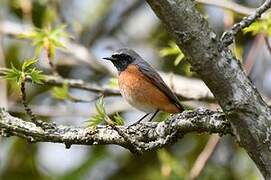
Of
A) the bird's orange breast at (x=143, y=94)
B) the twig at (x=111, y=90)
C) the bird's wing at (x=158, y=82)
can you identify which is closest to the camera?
the bird's wing at (x=158, y=82)

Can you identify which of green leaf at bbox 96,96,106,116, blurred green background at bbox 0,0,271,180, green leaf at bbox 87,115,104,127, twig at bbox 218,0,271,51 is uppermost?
twig at bbox 218,0,271,51

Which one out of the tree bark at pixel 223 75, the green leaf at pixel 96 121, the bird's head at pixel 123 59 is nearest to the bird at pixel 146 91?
the bird's head at pixel 123 59

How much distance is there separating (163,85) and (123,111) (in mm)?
1864

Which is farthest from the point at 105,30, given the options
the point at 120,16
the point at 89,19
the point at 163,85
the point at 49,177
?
the point at 163,85

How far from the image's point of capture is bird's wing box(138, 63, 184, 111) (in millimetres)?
5406

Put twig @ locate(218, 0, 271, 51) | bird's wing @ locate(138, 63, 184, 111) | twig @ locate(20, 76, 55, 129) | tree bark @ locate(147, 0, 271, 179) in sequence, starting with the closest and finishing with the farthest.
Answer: tree bark @ locate(147, 0, 271, 179)
twig @ locate(218, 0, 271, 51)
twig @ locate(20, 76, 55, 129)
bird's wing @ locate(138, 63, 184, 111)

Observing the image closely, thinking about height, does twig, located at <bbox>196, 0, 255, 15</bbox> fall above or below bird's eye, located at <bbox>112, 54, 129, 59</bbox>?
below

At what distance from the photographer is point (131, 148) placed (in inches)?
138

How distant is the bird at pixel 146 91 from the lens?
5505 mm

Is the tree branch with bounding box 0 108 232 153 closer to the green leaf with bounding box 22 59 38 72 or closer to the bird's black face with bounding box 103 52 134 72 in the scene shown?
the green leaf with bounding box 22 59 38 72

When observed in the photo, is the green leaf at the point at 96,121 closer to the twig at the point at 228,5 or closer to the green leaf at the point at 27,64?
the green leaf at the point at 27,64

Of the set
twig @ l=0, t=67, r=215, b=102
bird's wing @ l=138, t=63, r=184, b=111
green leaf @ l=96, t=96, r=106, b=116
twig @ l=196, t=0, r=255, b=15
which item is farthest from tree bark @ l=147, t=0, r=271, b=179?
twig @ l=196, t=0, r=255, b=15

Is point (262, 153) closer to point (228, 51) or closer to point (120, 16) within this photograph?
point (228, 51)

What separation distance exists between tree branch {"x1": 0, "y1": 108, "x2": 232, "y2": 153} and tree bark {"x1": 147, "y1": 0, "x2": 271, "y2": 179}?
0.31 metres
